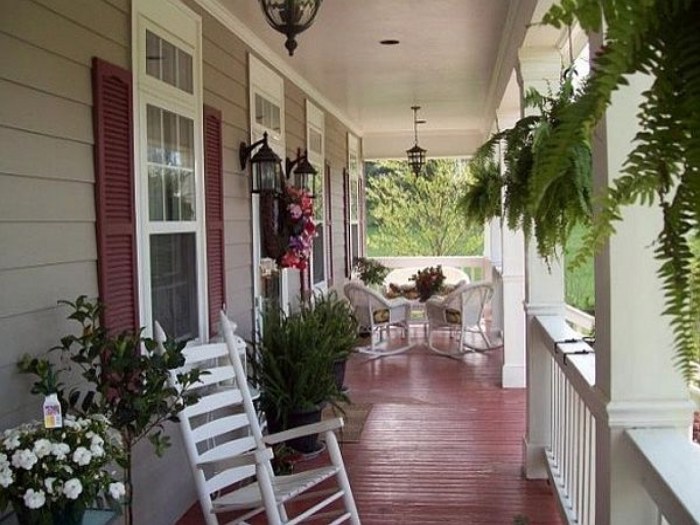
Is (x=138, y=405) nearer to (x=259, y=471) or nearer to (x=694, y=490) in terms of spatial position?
(x=259, y=471)

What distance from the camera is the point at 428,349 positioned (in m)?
8.45

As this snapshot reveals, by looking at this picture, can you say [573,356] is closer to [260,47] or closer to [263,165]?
[263,165]

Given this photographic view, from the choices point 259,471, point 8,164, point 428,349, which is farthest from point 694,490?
point 428,349

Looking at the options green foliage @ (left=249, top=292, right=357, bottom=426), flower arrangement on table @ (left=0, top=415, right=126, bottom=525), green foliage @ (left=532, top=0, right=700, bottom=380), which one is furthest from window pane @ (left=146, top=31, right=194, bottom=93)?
green foliage @ (left=532, top=0, right=700, bottom=380)

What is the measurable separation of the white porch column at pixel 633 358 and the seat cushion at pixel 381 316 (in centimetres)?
619

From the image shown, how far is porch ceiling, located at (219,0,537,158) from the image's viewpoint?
14.4 ft

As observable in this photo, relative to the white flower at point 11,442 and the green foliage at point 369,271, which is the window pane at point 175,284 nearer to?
the white flower at point 11,442

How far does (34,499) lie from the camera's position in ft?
6.28

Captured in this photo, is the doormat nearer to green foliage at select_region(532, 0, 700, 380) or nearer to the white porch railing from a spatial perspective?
the white porch railing

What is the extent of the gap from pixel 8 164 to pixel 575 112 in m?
2.10

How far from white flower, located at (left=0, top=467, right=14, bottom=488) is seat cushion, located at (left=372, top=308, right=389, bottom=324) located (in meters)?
6.35

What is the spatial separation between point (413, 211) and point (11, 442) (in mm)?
11169

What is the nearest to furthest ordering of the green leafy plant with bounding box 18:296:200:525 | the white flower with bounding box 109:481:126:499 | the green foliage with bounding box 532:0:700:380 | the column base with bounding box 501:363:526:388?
1. the green foliage with bounding box 532:0:700:380
2. the white flower with bounding box 109:481:126:499
3. the green leafy plant with bounding box 18:296:200:525
4. the column base with bounding box 501:363:526:388

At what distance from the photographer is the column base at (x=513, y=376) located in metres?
6.45
